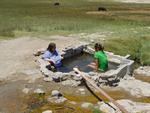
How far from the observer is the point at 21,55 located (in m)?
22.3

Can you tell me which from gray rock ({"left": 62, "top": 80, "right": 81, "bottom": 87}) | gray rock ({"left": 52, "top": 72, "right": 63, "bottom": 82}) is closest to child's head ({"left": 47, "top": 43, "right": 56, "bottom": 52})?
gray rock ({"left": 52, "top": 72, "right": 63, "bottom": 82})

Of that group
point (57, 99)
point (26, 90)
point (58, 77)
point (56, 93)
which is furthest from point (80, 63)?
point (57, 99)

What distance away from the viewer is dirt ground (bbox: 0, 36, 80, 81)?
1861 centimetres

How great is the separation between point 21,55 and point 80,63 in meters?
3.42

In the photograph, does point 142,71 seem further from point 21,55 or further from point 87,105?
point 87,105

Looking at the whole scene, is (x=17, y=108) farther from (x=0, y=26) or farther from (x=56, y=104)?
(x=0, y=26)

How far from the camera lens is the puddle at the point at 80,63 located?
21328 millimetres

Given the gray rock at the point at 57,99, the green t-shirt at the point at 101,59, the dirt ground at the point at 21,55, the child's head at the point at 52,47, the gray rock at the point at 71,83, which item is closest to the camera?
the gray rock at the point at 57,99

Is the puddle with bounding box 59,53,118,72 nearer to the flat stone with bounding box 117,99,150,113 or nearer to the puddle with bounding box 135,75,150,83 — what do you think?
the puddle with bounding box 135,75,150,83

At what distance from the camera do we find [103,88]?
1720 centimetres

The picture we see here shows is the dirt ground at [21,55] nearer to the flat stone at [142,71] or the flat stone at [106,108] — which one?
the flat stone at [106,108]

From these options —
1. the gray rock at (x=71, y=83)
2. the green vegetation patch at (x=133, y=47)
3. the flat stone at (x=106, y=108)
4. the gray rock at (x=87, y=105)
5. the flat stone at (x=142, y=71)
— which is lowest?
the flat stone at (x=142, y=71)

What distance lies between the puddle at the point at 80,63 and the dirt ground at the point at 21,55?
1446mm

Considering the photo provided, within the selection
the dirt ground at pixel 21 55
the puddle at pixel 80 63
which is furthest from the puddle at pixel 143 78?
the dirt ground at pixel 21 55
